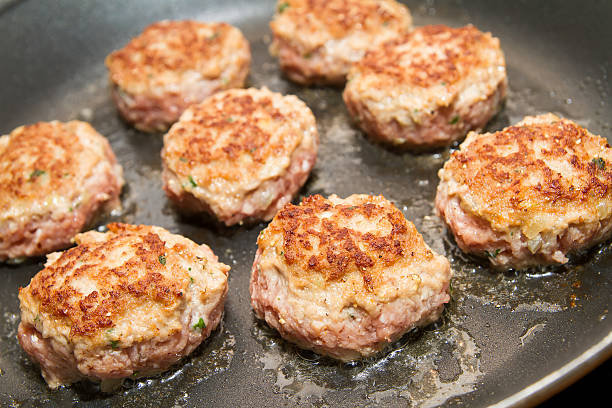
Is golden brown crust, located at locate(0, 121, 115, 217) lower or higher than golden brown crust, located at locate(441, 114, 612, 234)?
lower

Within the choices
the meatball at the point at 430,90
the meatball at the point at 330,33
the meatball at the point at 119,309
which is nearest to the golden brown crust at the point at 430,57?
the meatball at the point at 430,90

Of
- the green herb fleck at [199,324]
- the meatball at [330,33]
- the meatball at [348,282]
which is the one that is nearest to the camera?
the meatball at [348,282]

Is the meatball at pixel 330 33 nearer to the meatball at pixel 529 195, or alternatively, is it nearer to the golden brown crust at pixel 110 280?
the meatball at pixel 529 195

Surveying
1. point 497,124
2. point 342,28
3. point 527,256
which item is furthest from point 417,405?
point 342,28

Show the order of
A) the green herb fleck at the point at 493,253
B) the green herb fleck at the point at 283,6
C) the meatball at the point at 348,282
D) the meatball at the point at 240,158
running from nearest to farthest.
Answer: the meatball at the point at 348,282 → the green herb fleck at the point at 493,253 → the meatball at the point at 240,158 → the green herb fleck at the point at 283,6

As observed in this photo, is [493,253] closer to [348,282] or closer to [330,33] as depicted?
[348,282]

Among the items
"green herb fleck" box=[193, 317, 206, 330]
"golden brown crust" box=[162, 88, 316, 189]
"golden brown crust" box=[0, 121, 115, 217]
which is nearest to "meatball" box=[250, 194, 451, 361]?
"green herb fleck" box=[193, 317, 206, 330]

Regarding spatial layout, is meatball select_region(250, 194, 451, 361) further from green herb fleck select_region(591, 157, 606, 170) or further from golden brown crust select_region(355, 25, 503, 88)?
golden brown crust select_region(355, 25, 503, 88)
